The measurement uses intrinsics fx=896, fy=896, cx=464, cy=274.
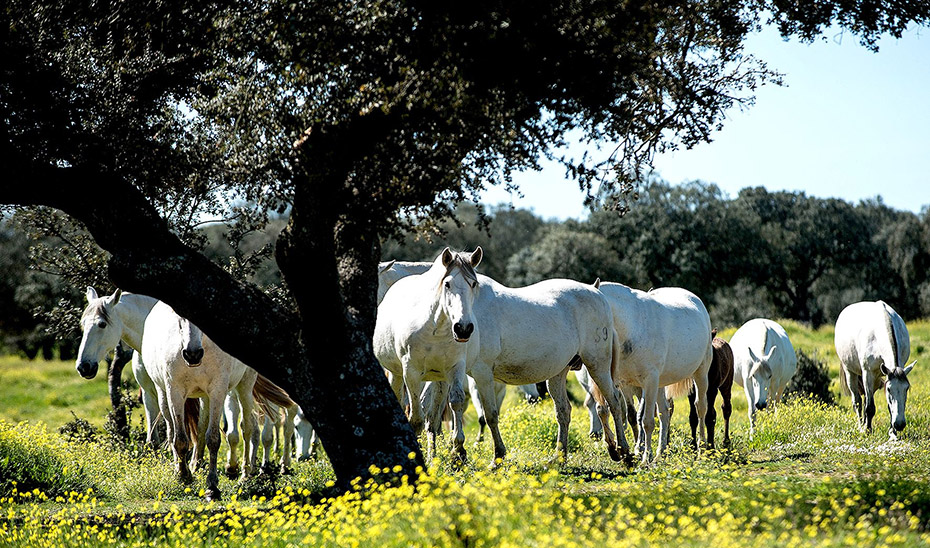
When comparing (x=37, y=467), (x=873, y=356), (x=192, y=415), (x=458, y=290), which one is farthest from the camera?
(x=873, y=356)

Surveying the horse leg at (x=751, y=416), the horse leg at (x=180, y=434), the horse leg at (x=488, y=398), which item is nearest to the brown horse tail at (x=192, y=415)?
the horse leg at (x=180, y=434)

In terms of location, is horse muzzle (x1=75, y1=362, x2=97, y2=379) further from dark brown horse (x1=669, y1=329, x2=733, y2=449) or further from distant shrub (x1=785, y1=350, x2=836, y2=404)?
distant shrub (x1=785, y1=350, x2=836, y2=404)

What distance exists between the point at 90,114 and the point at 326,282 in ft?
12.6

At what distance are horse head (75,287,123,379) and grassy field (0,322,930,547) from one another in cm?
135

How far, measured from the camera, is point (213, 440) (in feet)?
36.5

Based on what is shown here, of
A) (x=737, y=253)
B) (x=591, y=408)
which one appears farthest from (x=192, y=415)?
(x=737, y=253)

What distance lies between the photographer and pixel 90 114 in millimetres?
10422

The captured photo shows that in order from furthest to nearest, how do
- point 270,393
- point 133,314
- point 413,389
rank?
point 270,393 < point 133,314 < point 413,389

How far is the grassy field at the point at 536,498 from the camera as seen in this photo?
614cm

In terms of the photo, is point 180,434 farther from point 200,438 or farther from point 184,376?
point 200,438

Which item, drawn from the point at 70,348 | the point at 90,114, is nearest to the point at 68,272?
the point at 90,114

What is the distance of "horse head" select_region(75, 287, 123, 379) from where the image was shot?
43.6 feet

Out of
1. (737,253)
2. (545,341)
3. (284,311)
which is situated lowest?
(545,341)

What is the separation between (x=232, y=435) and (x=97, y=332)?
2683 millimetres
